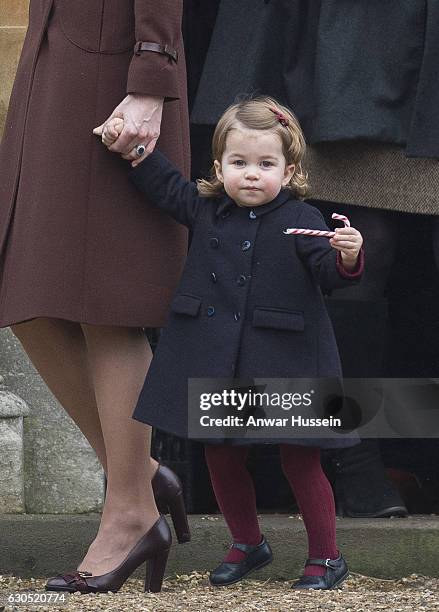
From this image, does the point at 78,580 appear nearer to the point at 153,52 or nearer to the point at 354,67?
the point at 153,52

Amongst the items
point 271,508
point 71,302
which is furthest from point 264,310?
point 271,508

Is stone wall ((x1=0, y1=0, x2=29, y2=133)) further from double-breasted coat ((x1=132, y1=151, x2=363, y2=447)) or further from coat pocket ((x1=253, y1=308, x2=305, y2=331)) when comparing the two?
coat pocket ((x1=253, y1=308, x2=305, y2=331))

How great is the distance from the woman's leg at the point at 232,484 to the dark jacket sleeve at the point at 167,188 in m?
0.49

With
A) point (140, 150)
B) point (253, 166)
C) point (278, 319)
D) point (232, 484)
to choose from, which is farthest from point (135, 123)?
point (232, 484)

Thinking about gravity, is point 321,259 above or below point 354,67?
below

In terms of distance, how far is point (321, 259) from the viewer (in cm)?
310

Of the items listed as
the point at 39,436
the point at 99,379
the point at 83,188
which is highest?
the point at 83,188

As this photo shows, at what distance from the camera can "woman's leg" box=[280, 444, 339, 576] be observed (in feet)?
10.5

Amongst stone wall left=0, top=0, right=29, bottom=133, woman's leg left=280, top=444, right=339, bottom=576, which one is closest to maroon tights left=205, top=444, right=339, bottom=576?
woman's leg left=280, top=444, right=339, bottom=576

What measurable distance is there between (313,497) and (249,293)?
0.45m

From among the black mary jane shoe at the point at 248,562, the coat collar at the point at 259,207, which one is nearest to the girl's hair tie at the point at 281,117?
the coat collar at the point at 259,207

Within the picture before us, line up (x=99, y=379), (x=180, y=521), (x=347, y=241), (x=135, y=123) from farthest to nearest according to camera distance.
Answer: (x=180, y=521) → (x=99, y=379) → (x=135, y=123) → (x=347, y=241)

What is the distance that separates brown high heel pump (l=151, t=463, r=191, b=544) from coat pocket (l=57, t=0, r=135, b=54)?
0.92 metres

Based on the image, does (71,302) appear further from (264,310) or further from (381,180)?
(381,180)
